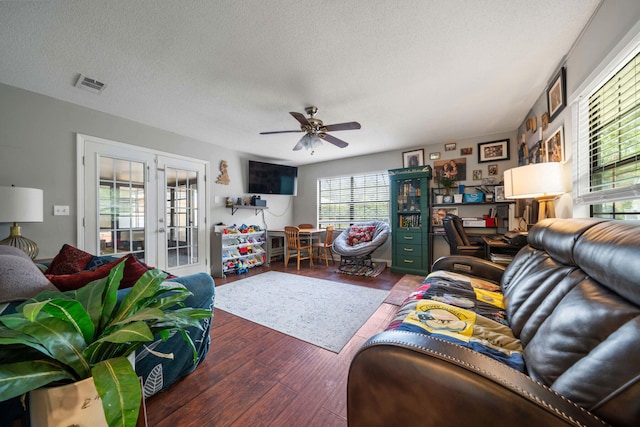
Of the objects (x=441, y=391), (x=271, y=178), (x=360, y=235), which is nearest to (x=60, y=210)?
(x=271, y=178)

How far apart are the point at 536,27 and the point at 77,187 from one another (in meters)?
4.69

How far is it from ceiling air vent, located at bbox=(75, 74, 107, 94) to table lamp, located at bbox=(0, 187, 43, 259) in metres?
1.11

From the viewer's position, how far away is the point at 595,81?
1.45m

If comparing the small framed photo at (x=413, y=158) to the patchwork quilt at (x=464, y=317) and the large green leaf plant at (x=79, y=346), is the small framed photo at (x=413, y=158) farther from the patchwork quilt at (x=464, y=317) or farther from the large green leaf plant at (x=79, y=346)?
the large green leaf plant at (x=79, y=346)

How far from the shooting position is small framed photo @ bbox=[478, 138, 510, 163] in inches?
143

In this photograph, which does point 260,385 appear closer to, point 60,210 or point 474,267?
point 474,267

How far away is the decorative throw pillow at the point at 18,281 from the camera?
87 cm

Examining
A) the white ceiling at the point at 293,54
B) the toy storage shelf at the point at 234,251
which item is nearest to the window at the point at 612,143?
the white ceiling at the point at 293,54

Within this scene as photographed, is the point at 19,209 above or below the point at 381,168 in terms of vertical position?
below

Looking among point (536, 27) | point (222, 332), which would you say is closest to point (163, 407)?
point (222, 332)

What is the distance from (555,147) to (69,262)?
4.12 m

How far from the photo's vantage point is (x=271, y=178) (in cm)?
514

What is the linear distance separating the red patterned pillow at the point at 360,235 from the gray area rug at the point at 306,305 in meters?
1.26

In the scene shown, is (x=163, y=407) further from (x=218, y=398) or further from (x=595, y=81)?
(x=595, y=81)
